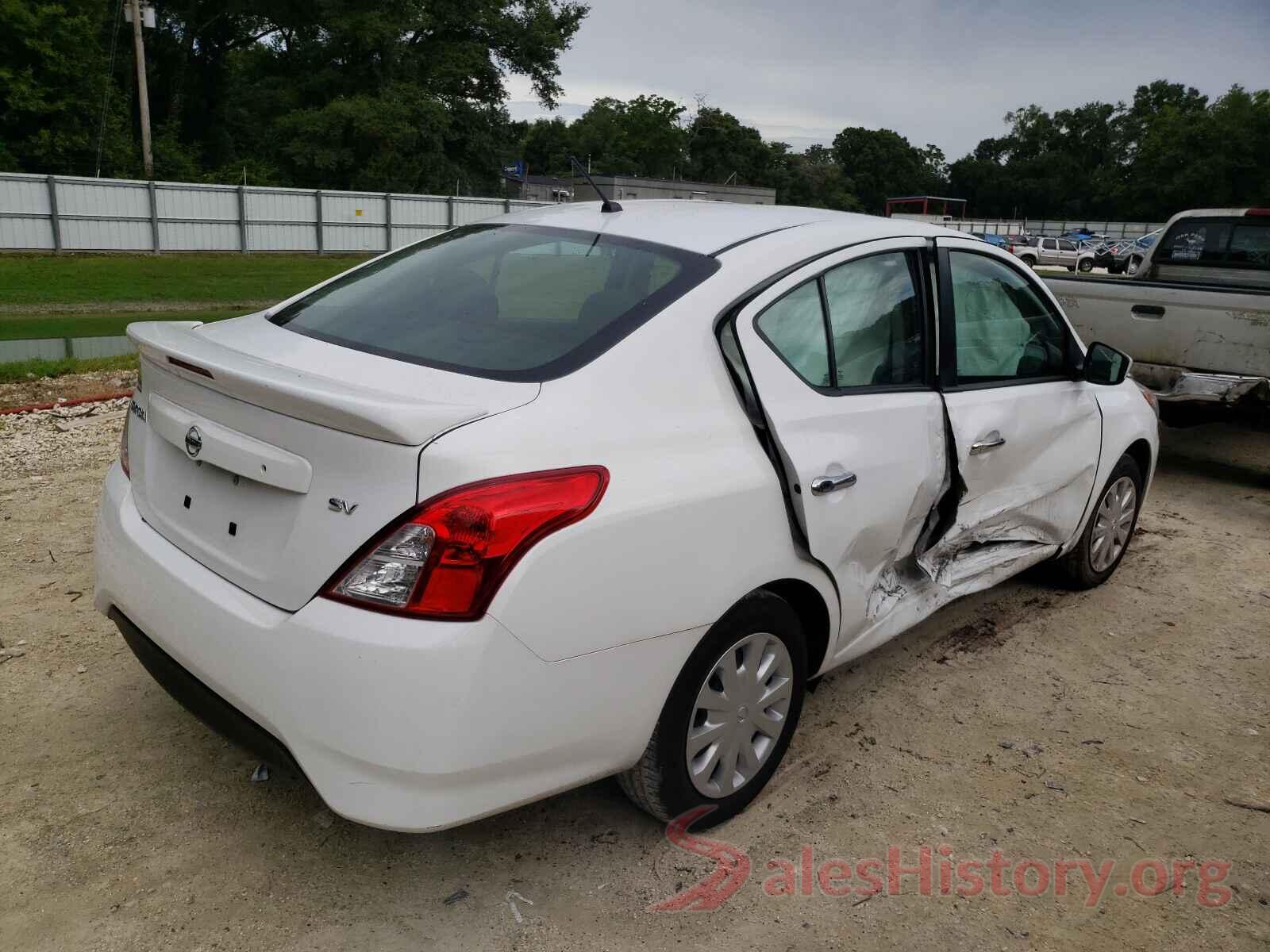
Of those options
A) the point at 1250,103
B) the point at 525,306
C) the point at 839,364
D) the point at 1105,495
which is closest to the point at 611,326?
the point at 525,306

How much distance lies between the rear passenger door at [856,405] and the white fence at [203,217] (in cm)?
2369

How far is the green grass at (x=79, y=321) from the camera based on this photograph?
12.9 meters

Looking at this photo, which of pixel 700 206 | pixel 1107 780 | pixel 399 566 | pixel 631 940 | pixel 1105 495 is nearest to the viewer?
pixel 399 566

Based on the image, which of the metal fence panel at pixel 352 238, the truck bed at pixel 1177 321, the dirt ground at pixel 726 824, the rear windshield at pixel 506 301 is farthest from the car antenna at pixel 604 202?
the metal fence panel at pixel 352 238

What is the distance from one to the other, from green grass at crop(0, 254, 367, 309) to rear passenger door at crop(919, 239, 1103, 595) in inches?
634

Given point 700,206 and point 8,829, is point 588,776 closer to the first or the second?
point 8,829

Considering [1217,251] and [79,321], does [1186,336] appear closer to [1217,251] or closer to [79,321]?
[1217,251]

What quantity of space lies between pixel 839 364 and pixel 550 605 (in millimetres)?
1319

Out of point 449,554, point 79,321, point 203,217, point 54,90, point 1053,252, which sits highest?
point 54,90

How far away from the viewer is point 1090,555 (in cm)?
464

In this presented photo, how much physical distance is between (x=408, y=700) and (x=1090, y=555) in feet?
11.8

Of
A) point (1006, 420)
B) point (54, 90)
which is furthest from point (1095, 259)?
point (1006, 420)

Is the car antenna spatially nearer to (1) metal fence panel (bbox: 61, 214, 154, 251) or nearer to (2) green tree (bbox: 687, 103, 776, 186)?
(1) metal fence panel (bbox: 61, 214, 154, 251)

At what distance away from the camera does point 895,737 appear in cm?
341
